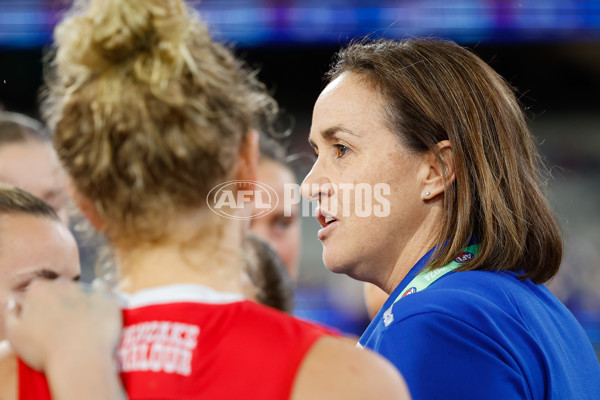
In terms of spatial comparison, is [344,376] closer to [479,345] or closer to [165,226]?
[165,226]

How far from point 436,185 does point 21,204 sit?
91 cm

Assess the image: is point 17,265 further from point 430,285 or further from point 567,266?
point 567,266

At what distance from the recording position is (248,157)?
97 cm

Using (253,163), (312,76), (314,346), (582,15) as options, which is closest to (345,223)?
(253,163)

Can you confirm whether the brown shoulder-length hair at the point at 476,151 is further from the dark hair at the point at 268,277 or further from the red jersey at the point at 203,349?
the dark hair at the point at 268,277

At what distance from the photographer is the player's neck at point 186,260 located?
92 centimetres

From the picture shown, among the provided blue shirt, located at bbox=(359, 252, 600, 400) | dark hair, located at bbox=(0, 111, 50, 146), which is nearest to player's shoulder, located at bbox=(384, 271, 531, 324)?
blue shirt, located at bbox=(359, 252, 600, 400)

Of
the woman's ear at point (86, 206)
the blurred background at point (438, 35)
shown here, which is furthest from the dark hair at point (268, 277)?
the blurred background at point (438, 35)

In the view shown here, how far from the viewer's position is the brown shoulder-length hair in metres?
1.44

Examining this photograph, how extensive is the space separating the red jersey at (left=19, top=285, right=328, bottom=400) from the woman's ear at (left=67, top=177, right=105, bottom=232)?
138mm

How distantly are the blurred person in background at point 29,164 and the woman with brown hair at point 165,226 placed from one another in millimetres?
1361

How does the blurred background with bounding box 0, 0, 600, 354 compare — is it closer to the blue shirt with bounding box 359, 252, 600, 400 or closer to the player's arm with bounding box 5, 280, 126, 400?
the blue shirt with bounding box 359, 252, 600, 400

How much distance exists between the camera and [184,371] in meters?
0.86

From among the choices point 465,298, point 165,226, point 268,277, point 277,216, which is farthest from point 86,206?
point 277,216
